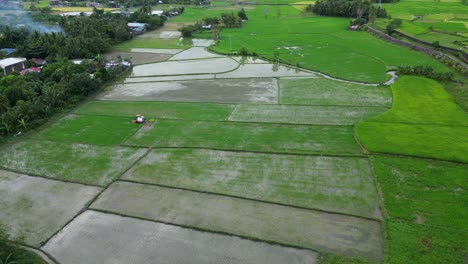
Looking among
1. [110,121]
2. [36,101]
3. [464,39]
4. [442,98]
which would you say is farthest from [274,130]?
A: [464,39]

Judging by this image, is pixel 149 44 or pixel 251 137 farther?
pixel 149 44

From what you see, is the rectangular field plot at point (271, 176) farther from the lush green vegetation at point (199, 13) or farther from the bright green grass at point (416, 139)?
the lush green vegetation at point (199, 13)

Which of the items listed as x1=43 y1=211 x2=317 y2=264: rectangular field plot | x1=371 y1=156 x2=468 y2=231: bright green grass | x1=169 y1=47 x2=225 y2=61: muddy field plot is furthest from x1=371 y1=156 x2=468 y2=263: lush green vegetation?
x1=169 y1=47 x2=225 y2=61: muddy field plot

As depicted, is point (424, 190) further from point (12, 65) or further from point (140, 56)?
point (12, 65)

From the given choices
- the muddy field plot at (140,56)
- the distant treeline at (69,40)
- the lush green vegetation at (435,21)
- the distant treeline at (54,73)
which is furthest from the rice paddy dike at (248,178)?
the lush green vegetation at (435,21)

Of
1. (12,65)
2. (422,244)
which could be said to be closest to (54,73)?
(12,65)

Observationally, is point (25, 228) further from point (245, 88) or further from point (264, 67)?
point (264, 67)
